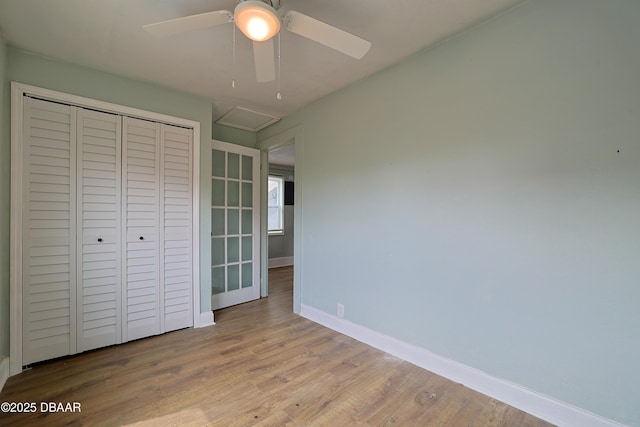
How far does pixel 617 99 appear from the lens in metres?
1.31

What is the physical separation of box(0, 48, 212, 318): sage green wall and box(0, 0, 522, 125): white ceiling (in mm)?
89

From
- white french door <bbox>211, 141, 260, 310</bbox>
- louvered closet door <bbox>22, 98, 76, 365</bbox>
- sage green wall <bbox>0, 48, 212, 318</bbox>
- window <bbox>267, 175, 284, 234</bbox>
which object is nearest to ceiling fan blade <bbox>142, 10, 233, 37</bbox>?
sage green wall <bbox>0, 48, 212, 318</bbox>

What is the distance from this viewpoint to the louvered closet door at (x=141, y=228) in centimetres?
241

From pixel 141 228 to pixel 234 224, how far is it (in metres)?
1.17

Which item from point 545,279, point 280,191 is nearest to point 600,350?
point 545,279

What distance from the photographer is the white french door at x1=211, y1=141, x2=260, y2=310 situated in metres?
3.33

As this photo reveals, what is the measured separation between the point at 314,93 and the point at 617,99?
2.23 meters

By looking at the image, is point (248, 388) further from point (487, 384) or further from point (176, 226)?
point (176, 226)

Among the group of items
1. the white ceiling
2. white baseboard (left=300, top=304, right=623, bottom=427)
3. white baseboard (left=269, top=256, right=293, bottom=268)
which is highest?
the white ceiling

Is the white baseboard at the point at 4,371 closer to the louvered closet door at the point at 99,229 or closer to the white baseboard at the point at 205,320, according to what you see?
the louvered closet door at the point at 99,229

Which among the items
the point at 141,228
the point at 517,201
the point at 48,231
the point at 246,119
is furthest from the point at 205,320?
the point at 517,201

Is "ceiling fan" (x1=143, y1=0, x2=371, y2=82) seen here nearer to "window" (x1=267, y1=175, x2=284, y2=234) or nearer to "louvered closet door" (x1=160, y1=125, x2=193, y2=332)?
"louvered closet door" (x1=160, y1=125, x2=193, y2=332)

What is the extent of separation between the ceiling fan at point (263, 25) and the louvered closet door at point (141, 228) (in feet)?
4.45

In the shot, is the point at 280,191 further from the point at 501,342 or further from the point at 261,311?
the point at 501,342
